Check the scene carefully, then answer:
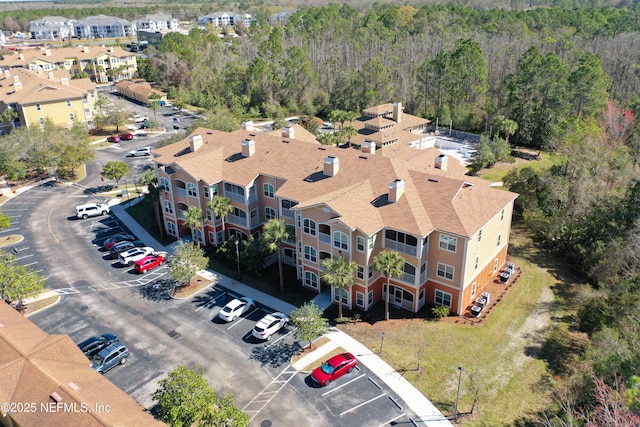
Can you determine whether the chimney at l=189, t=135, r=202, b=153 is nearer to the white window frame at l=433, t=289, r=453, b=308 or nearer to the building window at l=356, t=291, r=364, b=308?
the building window at l=356, t=291, r=364, b=308

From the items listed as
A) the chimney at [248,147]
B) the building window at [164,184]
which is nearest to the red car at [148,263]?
the building window at [164,184]

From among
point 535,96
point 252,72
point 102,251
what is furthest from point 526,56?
point 102,251

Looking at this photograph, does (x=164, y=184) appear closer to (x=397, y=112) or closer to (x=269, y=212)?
(x=269, y=212)

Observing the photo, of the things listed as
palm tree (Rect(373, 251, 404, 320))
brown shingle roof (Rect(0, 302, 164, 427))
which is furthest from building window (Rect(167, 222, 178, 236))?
palm tree (Rect(373, 251, 404, 320))

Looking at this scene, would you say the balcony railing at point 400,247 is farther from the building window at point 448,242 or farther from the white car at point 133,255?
the white car at point 133,255

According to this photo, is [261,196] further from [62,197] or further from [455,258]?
[62,197]

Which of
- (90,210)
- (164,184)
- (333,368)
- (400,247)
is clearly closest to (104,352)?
(333,368)
